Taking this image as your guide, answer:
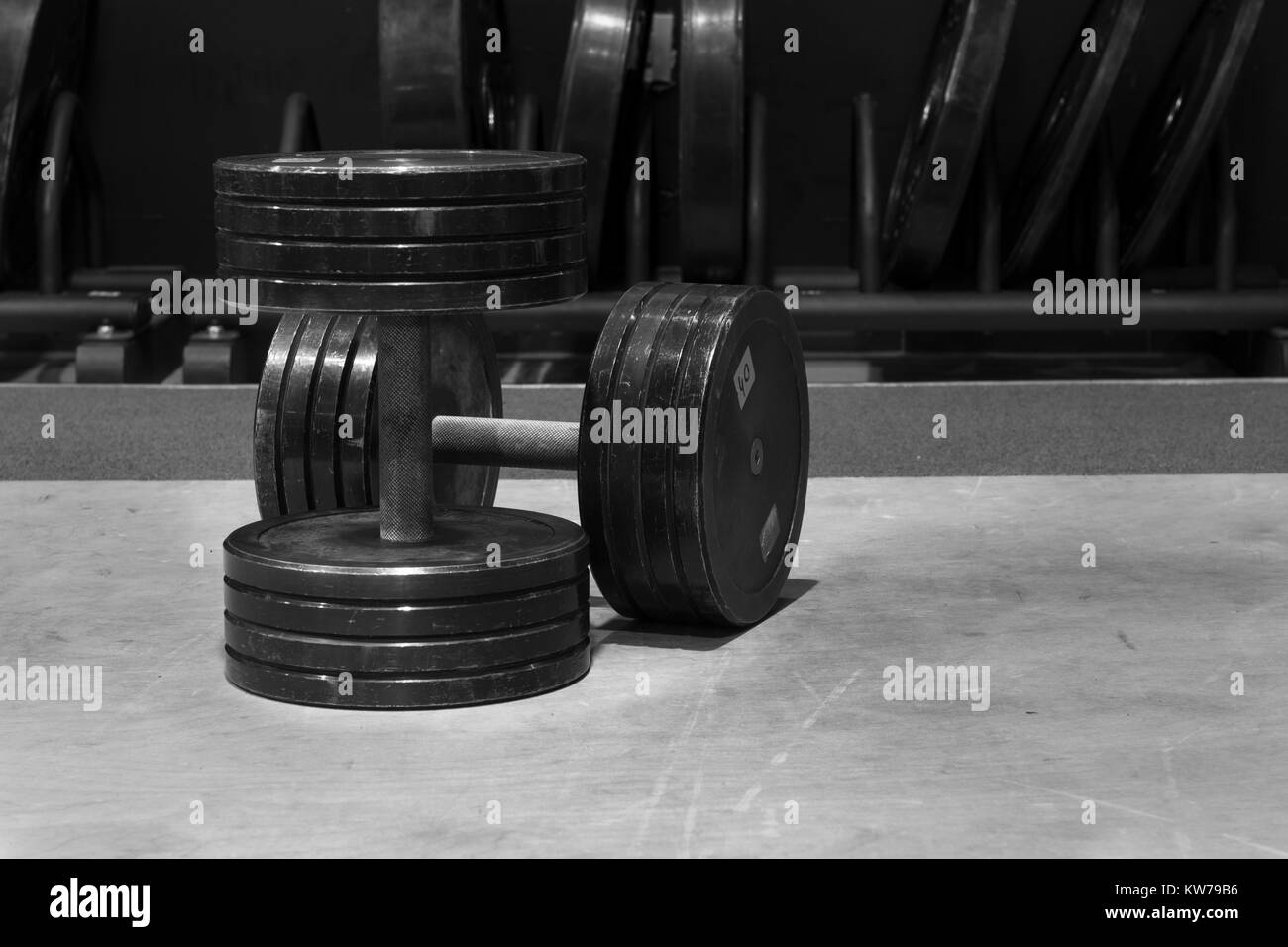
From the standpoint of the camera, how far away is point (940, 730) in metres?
2.79

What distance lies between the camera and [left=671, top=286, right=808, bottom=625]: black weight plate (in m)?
3.09

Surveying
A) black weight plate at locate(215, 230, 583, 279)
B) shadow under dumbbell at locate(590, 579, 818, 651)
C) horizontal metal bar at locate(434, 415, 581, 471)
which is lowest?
shadow under dumbbell at locate(590, 579, 818, 651)

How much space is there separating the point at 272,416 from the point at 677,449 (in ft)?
2.93

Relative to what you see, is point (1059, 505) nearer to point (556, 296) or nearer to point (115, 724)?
point (556, 296)

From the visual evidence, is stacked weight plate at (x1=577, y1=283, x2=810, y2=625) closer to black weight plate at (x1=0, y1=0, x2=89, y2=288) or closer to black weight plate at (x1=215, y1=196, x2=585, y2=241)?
black weight plate at (x1=215, y1=196, x2=585, y2=241)

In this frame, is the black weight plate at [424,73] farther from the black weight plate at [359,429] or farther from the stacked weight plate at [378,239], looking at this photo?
the stacked weight plate at [378,239]

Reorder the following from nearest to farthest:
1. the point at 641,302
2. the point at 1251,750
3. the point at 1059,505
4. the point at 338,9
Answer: the point at 1251,750 < the point at 641,302 < the point at 1059,505 < the point at 338,9

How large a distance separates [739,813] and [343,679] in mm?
753

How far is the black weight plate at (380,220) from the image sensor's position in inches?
107

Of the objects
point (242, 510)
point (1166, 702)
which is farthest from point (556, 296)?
point (242, 510)

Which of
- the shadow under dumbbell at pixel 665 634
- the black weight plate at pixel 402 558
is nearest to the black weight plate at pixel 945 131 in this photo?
the shadow under dumbbell at pixel 665 634

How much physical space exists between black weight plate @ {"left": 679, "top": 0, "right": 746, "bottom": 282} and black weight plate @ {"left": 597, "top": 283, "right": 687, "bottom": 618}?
4.48 feet

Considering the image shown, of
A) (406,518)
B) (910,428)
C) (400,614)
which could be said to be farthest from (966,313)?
(400,614)

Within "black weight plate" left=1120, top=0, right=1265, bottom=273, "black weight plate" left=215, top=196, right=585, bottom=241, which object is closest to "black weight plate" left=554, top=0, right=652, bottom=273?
"black weight plate" left=1120, top=0, right=1265, bottom=273
